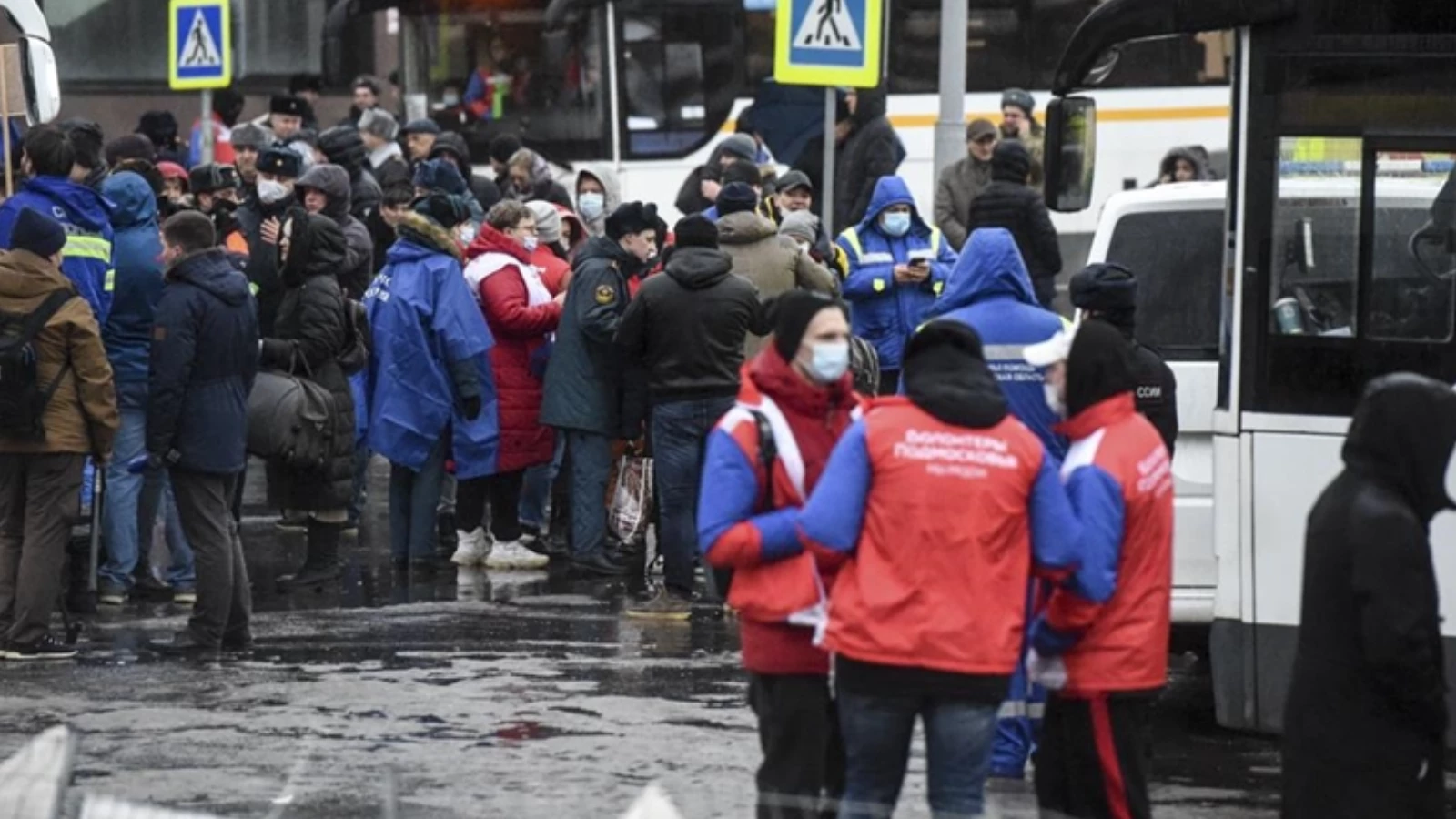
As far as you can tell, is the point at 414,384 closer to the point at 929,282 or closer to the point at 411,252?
the point at 411,252

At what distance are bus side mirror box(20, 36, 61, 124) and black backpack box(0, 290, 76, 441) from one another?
239 centimetres

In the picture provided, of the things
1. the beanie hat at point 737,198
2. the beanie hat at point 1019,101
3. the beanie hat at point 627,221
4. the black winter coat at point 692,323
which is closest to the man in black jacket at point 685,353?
the black winter coat at point 692,323

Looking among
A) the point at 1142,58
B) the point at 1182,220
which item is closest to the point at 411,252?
the point at 1182,220

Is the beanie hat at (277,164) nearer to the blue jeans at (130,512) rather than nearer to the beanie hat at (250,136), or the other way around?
the blue jeans at (130,512)

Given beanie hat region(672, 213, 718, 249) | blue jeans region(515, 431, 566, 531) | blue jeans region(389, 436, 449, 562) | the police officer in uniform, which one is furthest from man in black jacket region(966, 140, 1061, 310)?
the police officer in uniform

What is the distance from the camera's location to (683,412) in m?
13.4

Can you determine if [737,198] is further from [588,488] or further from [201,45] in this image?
[201,45]

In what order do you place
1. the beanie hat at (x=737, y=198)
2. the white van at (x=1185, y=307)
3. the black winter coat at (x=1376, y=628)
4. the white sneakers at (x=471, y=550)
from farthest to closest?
the white sneakers at (x=471, y=550) < the beanie hat at (x=737, y=198) < the white van at (x=1185, y=307) < the black winter coat at (x=1376, y=628)

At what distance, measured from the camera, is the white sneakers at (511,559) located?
15.1 m

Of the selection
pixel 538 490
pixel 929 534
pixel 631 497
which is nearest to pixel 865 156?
pixel 538 490

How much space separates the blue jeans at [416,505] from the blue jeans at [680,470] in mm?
1589

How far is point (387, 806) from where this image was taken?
20.7 ft

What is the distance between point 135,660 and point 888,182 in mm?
4751

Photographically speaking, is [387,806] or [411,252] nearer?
[387,806]
